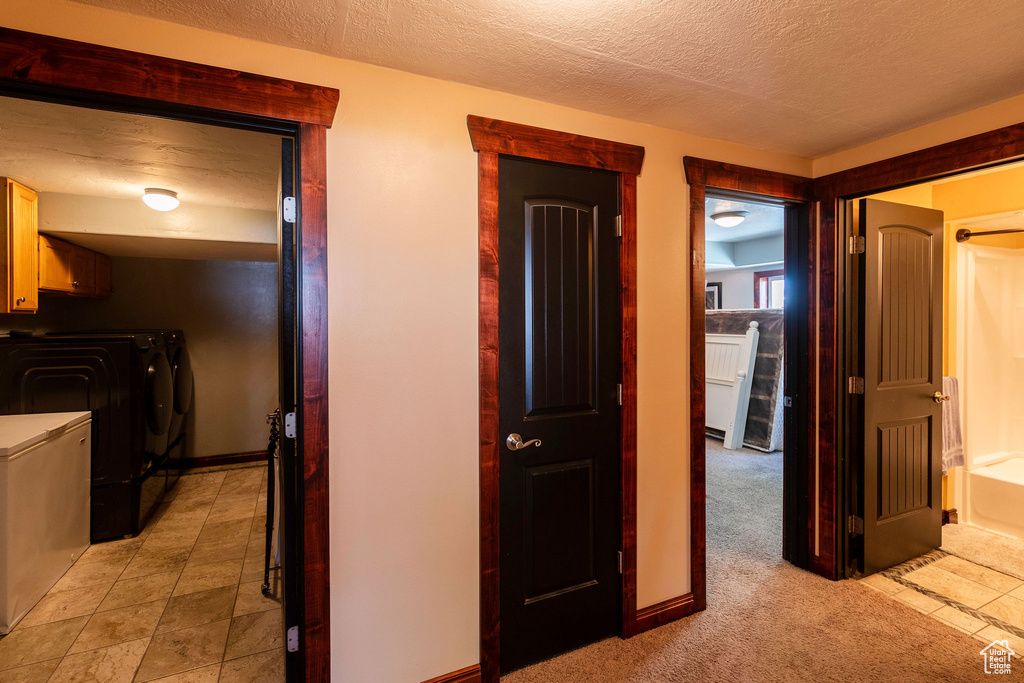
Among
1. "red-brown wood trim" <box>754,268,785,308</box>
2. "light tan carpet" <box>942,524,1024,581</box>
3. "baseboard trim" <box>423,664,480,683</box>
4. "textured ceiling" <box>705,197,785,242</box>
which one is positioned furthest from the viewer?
"red-brown wood trim" <box>754,268,785,308</box>

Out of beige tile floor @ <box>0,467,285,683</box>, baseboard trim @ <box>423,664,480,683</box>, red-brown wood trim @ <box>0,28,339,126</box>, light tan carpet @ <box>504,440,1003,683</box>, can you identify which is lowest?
beige tile floor @ <box>0,467,285,683</box>

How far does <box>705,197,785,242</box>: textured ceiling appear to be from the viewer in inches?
187

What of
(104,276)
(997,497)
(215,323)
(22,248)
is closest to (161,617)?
(22,248)

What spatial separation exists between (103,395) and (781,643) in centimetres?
416

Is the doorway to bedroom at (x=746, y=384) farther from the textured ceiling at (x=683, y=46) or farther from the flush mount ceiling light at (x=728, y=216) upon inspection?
the textured ceiling at (x=683, y=46)

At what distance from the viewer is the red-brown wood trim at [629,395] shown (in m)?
2.11

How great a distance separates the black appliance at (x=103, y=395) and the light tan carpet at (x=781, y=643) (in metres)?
2.99

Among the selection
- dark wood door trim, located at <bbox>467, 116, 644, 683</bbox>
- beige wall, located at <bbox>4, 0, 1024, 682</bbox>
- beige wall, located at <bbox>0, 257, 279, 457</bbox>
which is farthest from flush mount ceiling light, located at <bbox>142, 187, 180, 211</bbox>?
dark wood door trim, located at <bbox>467, 116, 644, 683</bbox>

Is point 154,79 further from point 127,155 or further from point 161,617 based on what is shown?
point 161,617

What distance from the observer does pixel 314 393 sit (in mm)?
1579

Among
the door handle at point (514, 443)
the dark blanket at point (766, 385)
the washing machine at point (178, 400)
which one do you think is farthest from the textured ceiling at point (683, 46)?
the dark blanket at point (766, 385)

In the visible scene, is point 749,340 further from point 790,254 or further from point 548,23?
point 548,23

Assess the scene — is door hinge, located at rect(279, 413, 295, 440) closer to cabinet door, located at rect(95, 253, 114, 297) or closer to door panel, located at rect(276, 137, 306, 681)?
door panel, located at rect(276, 137, 306, 681)

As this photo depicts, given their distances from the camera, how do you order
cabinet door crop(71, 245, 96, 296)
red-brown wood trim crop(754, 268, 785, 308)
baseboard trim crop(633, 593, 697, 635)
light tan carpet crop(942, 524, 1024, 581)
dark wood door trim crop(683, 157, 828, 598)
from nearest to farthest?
1. baseboard trim crop(633, 593, 697, 635)
2. dark wood door trim crop(683, 157, 828, 598)
3. light tan carpet crop(942, 524, 1024, 581)
4. cabinet door crop(71, 245, 96, 296)
5. red-brown wood trim crop(754, 268, 785, 308)
